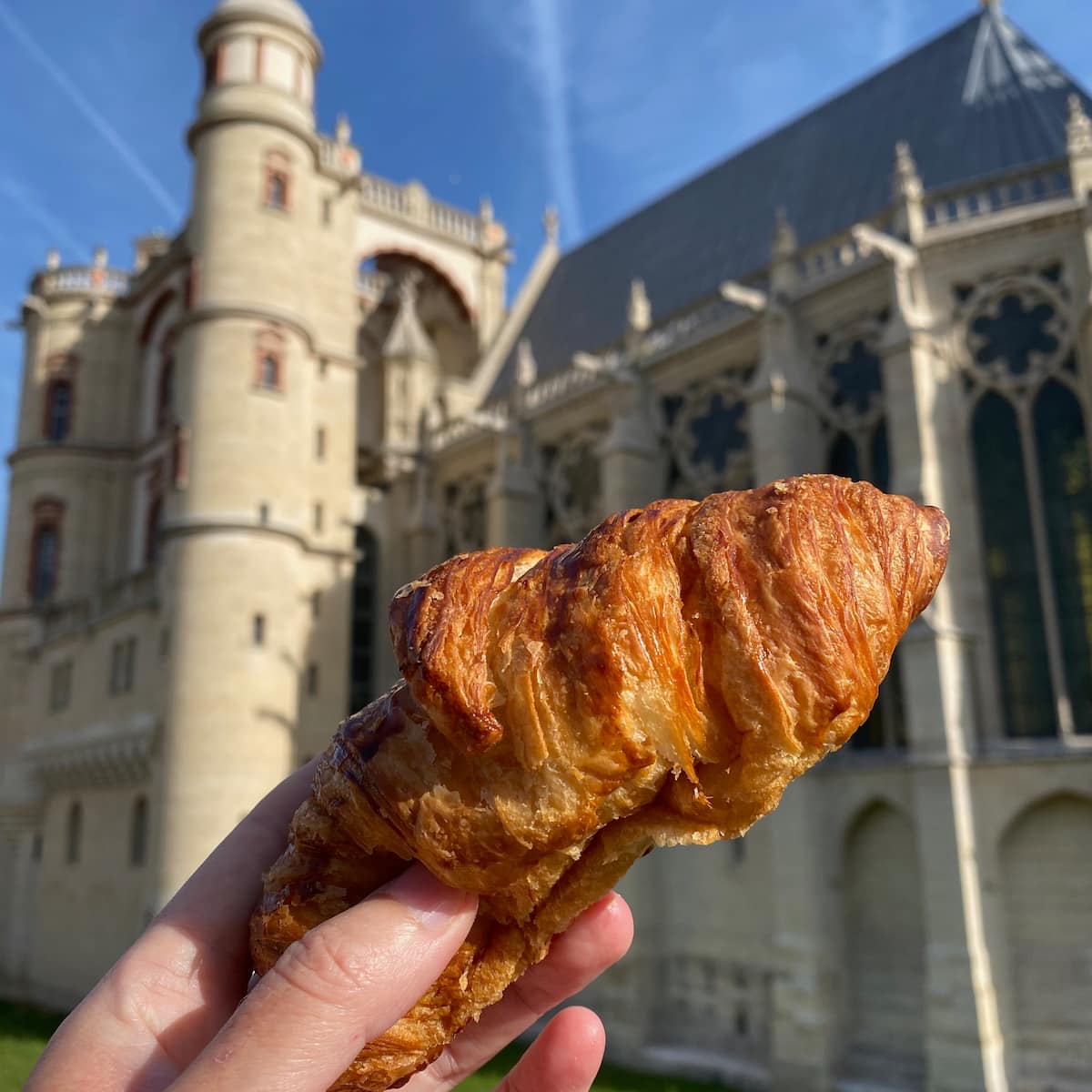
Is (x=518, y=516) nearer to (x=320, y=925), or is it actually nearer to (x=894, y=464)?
(x=894, y=464)

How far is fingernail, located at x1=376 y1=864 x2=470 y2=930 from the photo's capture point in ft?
6.57

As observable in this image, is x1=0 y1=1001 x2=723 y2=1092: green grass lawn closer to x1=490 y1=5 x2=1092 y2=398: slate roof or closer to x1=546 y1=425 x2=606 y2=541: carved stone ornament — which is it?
x1=546 y1=425 x2=606 y2=541: carved stone ornament

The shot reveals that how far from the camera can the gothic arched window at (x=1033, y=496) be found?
45.8 feet

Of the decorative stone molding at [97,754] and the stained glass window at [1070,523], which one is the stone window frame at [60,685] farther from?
the stained glass window at [1070,523]

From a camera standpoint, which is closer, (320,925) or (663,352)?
(320,925)

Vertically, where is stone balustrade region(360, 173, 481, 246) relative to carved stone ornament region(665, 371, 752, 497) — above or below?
above

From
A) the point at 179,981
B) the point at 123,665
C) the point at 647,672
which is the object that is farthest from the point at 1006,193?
the point at 123,665

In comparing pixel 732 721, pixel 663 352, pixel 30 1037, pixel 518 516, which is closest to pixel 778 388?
pixel 663 352

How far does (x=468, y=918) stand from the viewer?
2064mm

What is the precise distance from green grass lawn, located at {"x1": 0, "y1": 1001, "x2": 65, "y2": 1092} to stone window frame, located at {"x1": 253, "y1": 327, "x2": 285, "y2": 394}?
1175 cm

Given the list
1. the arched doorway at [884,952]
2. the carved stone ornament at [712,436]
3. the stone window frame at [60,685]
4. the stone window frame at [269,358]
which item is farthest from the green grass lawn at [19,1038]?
the carved stone ornament at [712,436]

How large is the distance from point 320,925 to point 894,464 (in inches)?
563

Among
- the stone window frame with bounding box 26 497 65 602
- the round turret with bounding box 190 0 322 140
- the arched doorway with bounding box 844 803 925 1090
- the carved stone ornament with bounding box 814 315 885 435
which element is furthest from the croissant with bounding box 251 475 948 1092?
the stone window frame with bounding box 26 497 65 602

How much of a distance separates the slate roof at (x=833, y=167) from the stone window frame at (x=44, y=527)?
12.2 metres
